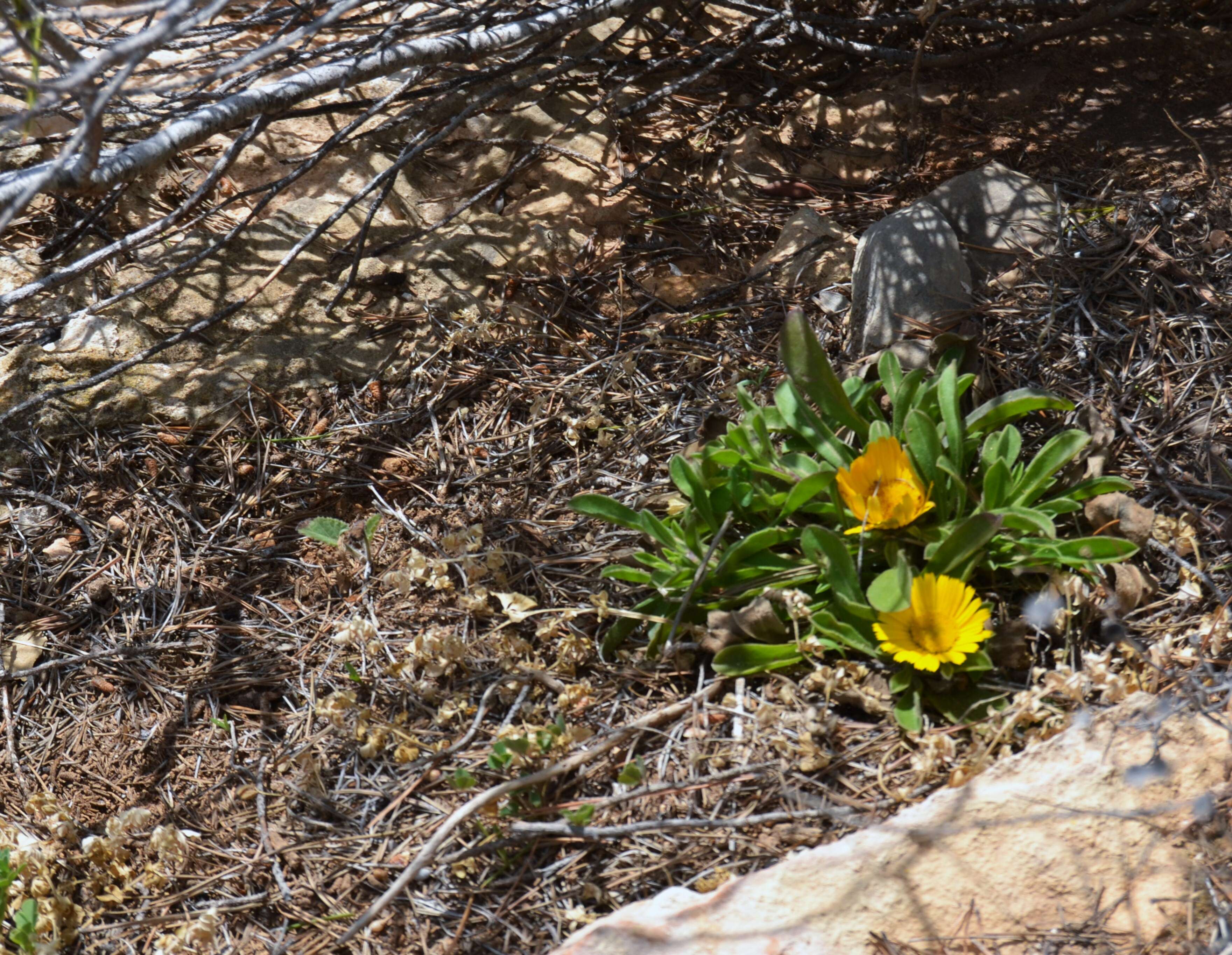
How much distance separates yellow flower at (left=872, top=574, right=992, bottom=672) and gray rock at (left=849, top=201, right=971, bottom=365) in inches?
37.1

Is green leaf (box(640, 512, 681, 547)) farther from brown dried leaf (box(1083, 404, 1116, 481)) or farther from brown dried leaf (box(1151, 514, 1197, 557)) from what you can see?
brown dried leaf (box(1151, 514, 1197, 557))

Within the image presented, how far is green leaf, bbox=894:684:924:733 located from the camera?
209 centimetres

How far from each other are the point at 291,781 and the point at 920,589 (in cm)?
151

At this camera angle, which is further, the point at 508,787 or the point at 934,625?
the point at 934,625

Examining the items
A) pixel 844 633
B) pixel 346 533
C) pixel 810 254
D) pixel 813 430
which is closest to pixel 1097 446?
pixel 813 430

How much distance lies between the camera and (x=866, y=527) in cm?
232

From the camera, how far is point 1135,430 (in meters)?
2.57

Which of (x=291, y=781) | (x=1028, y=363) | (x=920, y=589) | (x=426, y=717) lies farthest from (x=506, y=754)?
(x=1028, y=363)

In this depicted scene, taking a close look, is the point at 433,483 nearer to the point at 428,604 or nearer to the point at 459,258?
the point at 428,604

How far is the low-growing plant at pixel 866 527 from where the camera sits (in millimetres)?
2160

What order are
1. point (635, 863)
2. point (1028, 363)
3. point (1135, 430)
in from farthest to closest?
point (1028, 363), point (1135, 430), point (635, 863)

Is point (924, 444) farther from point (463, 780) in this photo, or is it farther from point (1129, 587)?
point (463, 780)

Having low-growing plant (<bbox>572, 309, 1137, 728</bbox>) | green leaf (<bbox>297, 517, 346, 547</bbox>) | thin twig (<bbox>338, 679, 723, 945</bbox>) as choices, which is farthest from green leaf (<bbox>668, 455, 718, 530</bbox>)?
green leaf (<bbox>297, 517, 346, 547</bbox>)

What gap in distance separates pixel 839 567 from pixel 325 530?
142 centimetres
